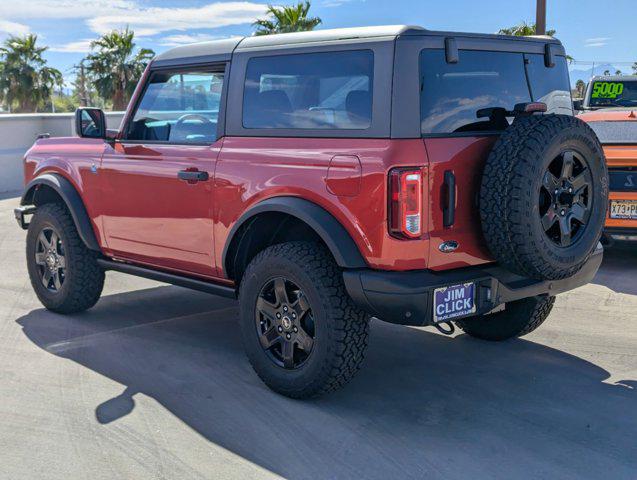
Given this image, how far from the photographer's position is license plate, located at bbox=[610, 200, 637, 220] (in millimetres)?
7008

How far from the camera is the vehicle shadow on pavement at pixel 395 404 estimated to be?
3418 mm

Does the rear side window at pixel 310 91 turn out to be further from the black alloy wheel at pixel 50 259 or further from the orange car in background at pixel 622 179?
the orange car in background at pixel 622 179

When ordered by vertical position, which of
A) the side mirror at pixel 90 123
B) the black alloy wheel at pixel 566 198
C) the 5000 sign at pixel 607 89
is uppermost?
the 5000 sign at pixel 607 89

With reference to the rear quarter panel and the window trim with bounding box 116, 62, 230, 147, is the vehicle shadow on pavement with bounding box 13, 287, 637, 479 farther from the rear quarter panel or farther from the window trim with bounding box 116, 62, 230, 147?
the window trim with bounding box 116, 62, 230, 147

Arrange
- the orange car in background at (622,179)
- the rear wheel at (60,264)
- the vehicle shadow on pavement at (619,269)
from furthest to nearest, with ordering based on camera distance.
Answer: the orange car in background at (622,179), the vehicle shadow on pavement at (619,269), the rear wheel at (60,264)

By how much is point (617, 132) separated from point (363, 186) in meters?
4.49

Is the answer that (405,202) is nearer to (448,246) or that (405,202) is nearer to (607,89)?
(448,246)

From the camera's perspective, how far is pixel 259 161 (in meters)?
4.17

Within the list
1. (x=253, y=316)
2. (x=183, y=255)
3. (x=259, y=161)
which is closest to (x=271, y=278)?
(x=253, y=316)

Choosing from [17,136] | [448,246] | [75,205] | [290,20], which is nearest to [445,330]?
[448,246]

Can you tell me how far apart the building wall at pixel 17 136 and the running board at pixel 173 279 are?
414 inches

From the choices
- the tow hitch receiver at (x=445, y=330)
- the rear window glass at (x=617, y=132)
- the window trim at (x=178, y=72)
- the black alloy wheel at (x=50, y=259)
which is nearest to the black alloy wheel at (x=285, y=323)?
the tow hitch receiver at (x=445, y=330)

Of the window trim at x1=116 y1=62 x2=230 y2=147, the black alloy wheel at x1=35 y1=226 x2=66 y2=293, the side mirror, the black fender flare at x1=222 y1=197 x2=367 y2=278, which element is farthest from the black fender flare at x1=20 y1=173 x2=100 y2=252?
the black fender flare at x1=222 y1=197 x2=367 y2=278

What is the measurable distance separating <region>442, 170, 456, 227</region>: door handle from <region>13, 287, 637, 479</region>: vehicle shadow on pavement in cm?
102
